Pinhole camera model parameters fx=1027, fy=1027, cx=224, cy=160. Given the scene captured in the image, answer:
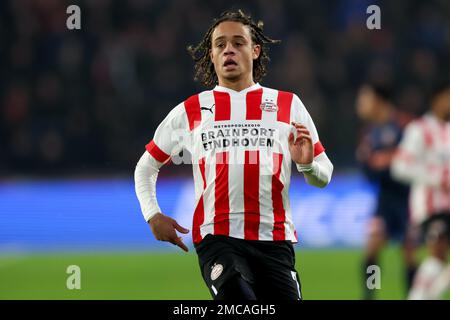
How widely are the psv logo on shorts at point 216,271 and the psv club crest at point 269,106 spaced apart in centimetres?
80

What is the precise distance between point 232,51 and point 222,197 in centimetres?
69

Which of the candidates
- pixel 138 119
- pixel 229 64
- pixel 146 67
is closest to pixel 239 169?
pixel 229 64

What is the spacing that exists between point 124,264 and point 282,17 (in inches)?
208

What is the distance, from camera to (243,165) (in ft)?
15.3

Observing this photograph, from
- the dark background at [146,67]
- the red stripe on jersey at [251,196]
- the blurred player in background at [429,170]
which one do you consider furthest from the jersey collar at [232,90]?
the dark background at [146,67]

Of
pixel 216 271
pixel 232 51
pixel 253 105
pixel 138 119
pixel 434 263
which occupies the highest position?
pixel 138 119

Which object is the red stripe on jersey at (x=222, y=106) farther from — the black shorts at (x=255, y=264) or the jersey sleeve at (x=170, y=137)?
the black shorts at (x=255, y=264)

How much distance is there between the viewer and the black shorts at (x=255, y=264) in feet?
14.8

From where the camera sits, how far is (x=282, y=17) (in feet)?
49.3

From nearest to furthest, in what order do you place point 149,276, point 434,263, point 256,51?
1. point 256,51
2. point 434,263
3. point 149,276

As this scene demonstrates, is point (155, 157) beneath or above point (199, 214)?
above

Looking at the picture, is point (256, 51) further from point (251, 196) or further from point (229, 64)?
point (251, 196)

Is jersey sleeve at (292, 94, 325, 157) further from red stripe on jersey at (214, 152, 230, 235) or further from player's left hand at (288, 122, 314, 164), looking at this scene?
red stripe on jersey at (214, 152, 230, 235)

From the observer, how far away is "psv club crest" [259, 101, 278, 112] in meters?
4.81
